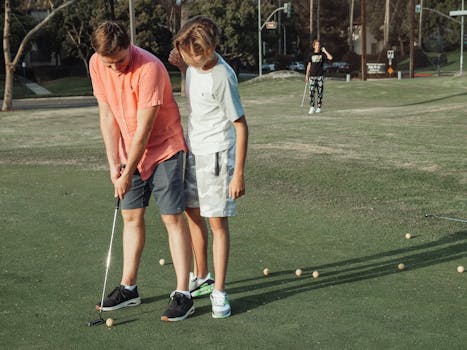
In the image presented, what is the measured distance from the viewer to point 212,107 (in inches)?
195

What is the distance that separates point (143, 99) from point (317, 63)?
→ 16456 mm

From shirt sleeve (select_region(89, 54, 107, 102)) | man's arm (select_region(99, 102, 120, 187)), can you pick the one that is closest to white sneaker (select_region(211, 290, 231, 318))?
man's arm (select_region(99, 102, 120, 187))

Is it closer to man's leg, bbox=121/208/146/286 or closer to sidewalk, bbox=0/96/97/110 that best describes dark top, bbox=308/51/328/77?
man's leg, bbox=121/208/146/286

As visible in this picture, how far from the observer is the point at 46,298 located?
549cm

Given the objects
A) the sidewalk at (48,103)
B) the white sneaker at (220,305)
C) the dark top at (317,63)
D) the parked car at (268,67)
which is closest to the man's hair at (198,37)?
the white sneaker at (220,305)

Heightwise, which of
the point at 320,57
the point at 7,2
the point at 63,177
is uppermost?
the point at 7,2

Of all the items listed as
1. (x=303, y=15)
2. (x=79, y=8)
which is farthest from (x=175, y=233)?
(x=303, y=15)

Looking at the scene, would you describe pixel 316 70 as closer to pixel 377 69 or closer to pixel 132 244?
pixel 132 244

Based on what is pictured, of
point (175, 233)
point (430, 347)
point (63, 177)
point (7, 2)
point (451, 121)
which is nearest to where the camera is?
point (430, 347)

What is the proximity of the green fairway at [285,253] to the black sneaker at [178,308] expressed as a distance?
3.3 inches

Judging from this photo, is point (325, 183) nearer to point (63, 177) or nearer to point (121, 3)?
point (63, 177)

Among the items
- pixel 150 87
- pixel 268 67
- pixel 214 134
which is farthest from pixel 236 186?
pixel 268 67

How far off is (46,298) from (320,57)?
52.9 ft

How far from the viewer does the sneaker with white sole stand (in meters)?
5.55
